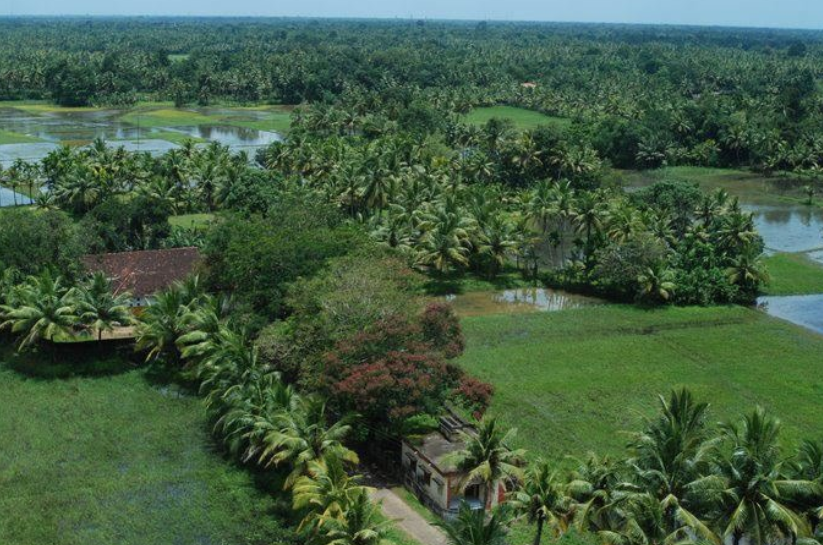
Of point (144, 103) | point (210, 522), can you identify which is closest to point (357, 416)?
point (210, 522)

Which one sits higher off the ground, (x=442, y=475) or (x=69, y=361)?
(x=442, y=475)

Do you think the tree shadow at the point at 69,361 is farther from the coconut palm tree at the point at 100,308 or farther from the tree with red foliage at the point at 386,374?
the tree with red foliage at the point at 386,374

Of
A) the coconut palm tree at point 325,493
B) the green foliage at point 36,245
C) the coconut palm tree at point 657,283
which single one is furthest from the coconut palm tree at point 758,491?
the green foliage at point 36,245

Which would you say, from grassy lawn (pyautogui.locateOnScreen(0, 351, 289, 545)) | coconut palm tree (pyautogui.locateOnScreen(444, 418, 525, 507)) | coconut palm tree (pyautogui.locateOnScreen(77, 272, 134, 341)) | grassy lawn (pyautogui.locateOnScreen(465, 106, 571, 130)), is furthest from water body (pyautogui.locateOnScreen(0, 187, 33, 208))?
grassy lawn (pyautogui.locateOnScreen(465, 106, 571, 130))

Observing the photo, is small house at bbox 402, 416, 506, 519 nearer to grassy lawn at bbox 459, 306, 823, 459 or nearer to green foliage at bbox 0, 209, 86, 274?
grassy lawn at bbox 459, 306, 823, 459

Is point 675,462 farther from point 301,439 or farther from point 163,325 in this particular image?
point 163,325

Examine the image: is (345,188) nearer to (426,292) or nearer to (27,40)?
(426,292)

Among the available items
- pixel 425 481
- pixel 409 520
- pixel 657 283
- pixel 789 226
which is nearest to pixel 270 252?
pixel 425 481
